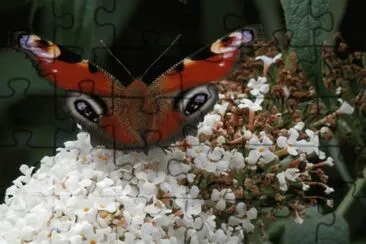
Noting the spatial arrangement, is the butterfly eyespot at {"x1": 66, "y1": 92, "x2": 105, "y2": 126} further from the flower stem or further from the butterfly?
the flower stem

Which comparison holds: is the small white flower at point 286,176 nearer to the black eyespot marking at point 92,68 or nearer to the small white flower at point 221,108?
the small white flower at point 221,108

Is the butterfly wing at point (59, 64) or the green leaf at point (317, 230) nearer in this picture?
the butterfly wing at point (59, 64)

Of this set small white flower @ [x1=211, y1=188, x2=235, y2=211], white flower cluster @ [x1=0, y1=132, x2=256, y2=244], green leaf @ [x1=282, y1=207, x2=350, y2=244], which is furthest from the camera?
green leaf @ [x1=282, y1=207, x2=350, y2=244]

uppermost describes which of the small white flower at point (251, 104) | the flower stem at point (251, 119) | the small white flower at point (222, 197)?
the small white flower at point (251, 104)

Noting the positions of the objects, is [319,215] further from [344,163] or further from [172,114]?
[172,114]

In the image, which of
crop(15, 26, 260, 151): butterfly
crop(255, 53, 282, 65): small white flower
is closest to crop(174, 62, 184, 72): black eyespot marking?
crop(15, 26, 260, 151): butterfly

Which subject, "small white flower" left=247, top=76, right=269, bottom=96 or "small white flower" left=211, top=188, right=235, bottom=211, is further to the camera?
"small white flower" left=247, top=76, right=269, bottom=96

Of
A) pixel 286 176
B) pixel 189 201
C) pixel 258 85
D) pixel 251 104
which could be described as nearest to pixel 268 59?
pixel 258 85
